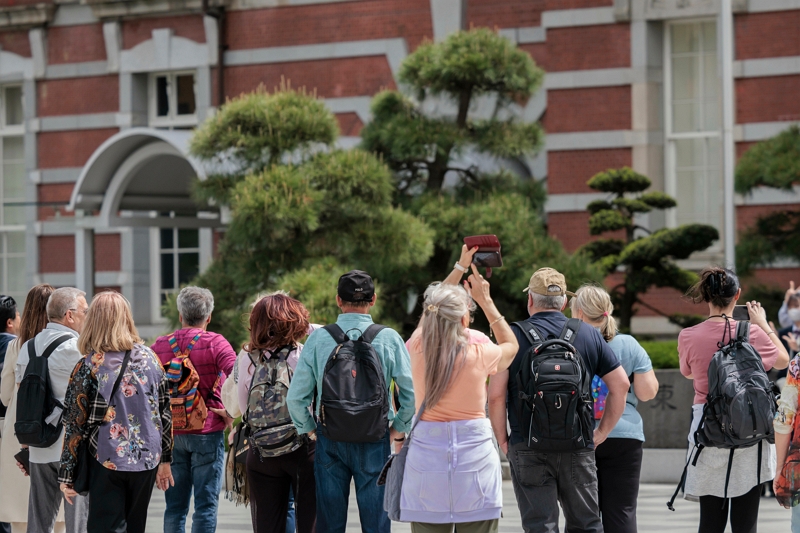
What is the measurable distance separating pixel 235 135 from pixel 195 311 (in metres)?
5.87

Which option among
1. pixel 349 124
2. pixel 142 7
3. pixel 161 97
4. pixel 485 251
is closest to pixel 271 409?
pixel 485 251

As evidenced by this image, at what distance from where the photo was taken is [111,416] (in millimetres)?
6375

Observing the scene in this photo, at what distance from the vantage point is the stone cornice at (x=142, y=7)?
18.4 meters

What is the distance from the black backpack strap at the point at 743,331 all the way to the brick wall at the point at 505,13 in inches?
418

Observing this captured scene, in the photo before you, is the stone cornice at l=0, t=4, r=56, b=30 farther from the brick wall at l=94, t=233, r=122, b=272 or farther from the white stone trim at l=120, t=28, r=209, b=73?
the brick wall at l=94, t=233, r=122, b=272

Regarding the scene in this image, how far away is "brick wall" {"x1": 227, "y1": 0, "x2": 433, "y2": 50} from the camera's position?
17203 millimetres

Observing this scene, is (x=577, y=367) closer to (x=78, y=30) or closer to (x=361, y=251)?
Answer: (x=361, y=251)

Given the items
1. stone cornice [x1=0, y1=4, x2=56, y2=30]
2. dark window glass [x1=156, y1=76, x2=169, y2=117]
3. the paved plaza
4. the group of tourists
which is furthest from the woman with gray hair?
stone cornice [x1=0, y1=4, x2=56, y2=30]

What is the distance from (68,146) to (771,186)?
11.0m

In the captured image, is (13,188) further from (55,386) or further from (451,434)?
(451,434)

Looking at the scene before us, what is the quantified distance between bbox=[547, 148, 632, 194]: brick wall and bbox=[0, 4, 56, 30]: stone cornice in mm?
8533

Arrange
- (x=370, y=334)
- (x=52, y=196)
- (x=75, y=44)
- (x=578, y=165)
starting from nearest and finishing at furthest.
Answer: (x=370, y=334)
(x=578, y=165)
(x=75, y=44)
(x=52, y=196)

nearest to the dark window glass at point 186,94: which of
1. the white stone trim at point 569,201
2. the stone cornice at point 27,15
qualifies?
the stone cornice at point 27,15

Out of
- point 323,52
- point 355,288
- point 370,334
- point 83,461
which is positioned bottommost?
point 83,461
